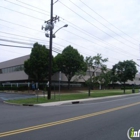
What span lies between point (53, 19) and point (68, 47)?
71.3 feet

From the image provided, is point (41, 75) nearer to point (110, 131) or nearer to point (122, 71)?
point (122, 71)

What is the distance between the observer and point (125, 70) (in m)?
45.6

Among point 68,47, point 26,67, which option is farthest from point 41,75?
point 68,47

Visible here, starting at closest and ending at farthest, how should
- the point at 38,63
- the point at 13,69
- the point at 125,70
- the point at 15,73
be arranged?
the point at 38,63 → the point at 125,70 → the point at 15,73 → the point at 13,69

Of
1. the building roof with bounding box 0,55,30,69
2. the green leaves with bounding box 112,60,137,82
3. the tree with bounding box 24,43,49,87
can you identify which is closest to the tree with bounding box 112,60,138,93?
the green leaves with bounding box 112,60,137,82

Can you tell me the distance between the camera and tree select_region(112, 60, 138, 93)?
45119 millimetres

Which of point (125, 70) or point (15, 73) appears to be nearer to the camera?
point (125, 70)

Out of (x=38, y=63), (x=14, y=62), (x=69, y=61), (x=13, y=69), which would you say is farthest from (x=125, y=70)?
(x=13, y=69)

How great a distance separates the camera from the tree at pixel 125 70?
4512 cm

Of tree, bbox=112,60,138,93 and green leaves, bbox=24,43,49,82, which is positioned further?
tree, bbox=112,60,138,93

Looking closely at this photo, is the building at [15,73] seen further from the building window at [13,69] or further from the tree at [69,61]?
the tree at [69,61]

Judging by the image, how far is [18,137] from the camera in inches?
258

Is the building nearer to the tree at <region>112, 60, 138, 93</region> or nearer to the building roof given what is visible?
the building roof

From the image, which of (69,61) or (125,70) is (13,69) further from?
(125,70)
